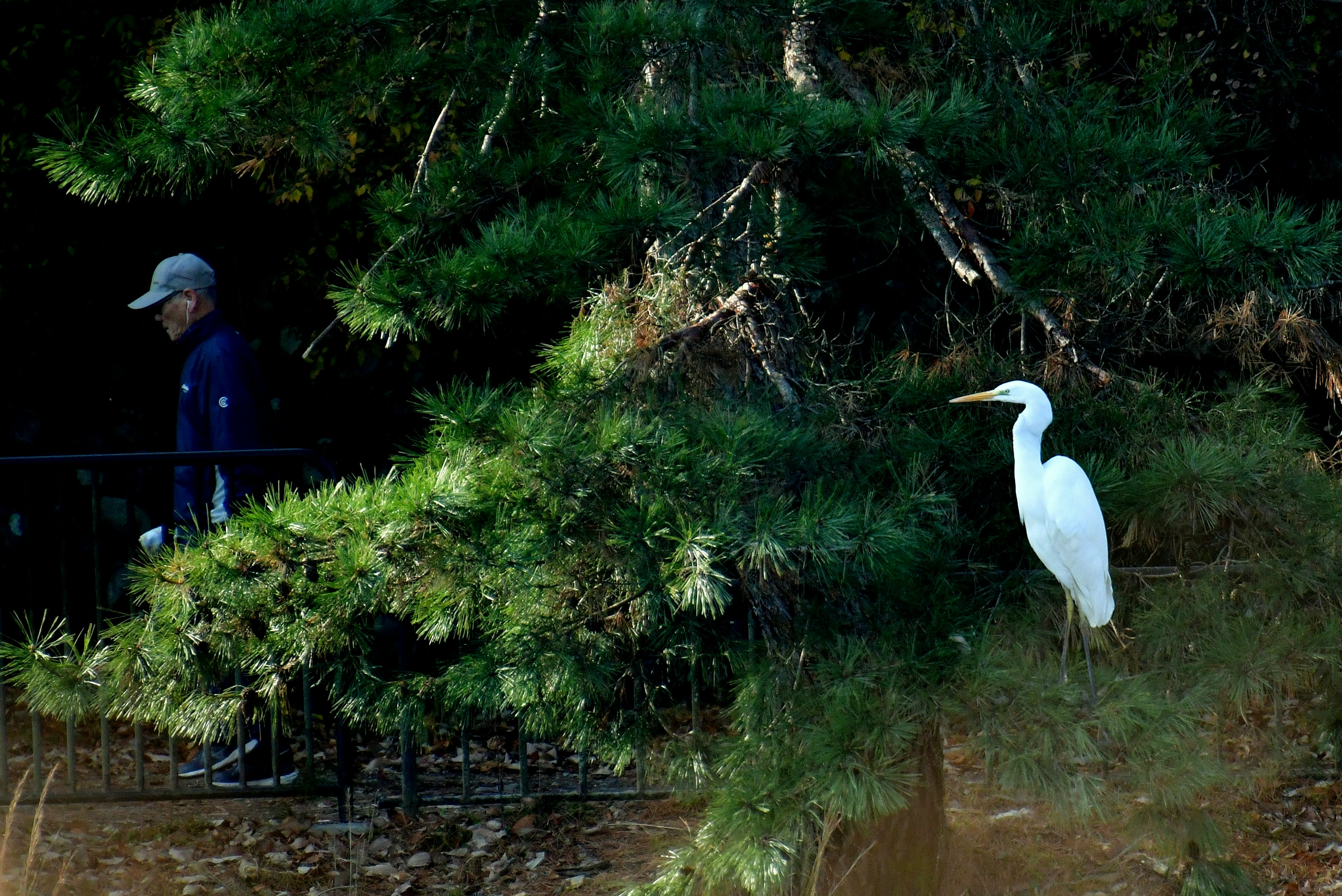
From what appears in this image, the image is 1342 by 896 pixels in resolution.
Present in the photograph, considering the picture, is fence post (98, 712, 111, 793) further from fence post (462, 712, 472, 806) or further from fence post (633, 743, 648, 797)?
fence post (633, 743, 648, 797)

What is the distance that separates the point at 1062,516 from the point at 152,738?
13.7 feet

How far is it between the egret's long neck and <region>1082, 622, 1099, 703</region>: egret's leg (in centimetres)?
28

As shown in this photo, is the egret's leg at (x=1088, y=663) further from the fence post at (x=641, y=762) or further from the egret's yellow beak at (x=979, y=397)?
the fence post at (x=641, y=762)

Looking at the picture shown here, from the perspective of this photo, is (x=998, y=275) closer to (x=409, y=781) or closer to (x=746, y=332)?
(x=746, y=332)

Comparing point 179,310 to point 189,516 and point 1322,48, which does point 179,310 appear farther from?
point 1322,48

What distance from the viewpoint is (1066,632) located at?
7.89 feet

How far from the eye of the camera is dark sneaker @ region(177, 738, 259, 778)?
4.12 meters

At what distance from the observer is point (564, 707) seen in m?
2.28

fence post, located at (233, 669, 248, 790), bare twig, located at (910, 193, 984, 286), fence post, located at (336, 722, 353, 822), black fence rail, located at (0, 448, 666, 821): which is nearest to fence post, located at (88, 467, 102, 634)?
black fence rail, located at (0, 448, 666, 821)

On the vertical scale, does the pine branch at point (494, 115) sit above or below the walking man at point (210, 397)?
above

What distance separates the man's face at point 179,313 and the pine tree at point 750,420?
1.41m

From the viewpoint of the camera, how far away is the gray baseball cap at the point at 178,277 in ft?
13.1

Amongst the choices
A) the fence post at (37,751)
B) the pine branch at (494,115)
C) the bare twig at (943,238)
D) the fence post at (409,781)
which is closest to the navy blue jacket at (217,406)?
the fence post at (37,751)

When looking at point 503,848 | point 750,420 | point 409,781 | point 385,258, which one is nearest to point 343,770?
point 409,781
